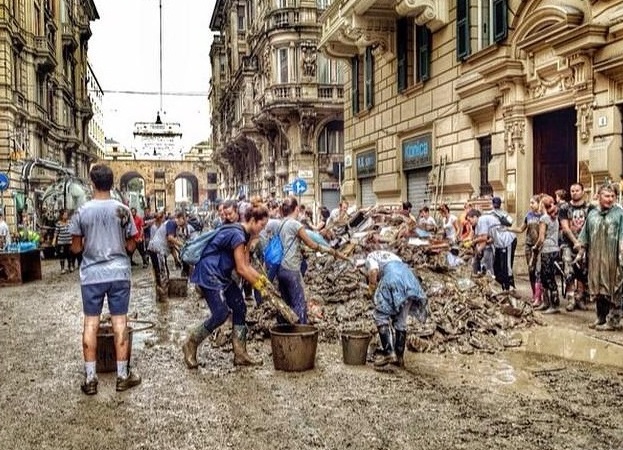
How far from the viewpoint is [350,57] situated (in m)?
21.5

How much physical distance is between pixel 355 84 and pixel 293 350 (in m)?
16.5

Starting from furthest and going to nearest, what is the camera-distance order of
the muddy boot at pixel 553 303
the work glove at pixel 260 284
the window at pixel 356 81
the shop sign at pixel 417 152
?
the window at pixel 356 81 → the shop sign at pixel 417 152 → the muddy boot at pixel 553 303 → the work glove at pixel 260 284

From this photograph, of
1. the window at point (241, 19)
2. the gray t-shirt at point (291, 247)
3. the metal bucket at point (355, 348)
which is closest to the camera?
the metal bucket at point (355, 348)

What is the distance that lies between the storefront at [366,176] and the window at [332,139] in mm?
10746

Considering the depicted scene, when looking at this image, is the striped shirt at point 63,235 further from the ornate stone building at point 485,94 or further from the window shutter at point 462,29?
the window shutter at point 462,29

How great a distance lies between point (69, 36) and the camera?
4500cm

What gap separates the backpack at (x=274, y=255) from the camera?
Answer: 291 inches

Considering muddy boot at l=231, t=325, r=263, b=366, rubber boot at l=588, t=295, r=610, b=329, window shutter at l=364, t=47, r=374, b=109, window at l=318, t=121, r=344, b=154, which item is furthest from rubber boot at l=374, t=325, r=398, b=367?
window at l=318, t=121, r=344, b=154

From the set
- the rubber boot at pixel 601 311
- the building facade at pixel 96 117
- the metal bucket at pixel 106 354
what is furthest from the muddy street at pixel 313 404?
the building facade at pixel 96 117

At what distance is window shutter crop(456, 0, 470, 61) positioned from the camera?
1348 centimetres

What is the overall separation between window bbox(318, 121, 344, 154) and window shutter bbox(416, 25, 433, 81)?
15798mm

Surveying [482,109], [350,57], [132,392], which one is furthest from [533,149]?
[350,57]

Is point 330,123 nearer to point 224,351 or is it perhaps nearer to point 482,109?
point 482,109

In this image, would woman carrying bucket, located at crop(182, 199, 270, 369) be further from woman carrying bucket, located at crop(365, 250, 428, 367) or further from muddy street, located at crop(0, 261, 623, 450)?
woman carrying bucket, located at crop(365, 250, 428, 367)
